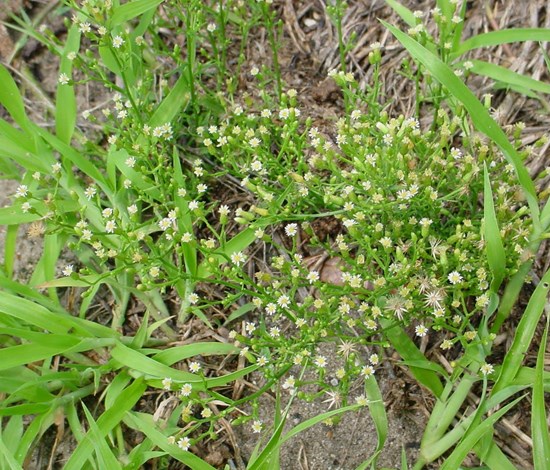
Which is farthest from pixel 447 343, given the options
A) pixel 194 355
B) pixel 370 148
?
pixel 194 355

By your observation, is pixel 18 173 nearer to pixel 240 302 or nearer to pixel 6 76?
pixel 6 76

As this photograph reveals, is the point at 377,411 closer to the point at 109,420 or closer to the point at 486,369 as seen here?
the point at 486,369

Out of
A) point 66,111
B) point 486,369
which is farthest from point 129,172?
point 486,369

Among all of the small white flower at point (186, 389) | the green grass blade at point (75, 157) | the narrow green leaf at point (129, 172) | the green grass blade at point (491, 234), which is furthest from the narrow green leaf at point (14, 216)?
the green grass blade at point (491, 234)

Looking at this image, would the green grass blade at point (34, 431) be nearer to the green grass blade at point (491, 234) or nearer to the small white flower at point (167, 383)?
the small white flower at point (167, 383)

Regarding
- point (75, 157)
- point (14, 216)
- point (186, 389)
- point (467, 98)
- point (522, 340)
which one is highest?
point (467, 98)

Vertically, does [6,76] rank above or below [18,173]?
above

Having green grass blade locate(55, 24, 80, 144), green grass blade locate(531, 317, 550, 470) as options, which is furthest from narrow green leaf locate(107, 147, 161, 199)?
green grass blade locate(531, 317, 550, 470)
